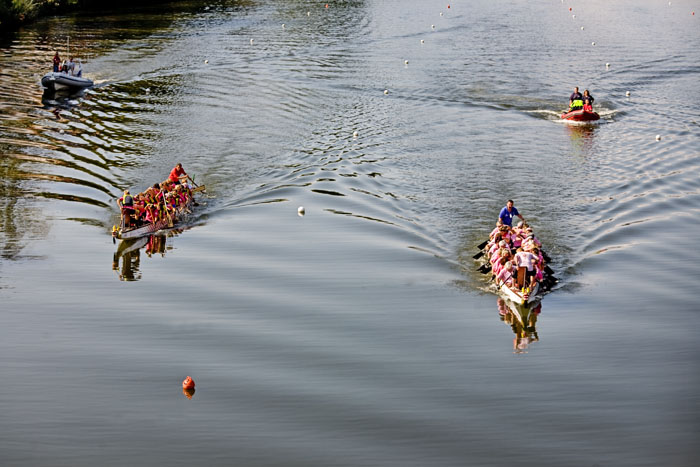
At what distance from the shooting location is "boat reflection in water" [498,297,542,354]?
19.9 metres

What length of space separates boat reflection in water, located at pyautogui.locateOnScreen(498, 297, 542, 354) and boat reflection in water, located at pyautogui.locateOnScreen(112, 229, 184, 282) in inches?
406

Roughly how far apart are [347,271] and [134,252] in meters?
6.90

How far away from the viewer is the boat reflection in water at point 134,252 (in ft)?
78.6

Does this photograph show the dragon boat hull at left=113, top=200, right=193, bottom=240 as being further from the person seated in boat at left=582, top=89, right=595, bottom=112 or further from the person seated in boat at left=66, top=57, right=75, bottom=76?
the person seated in boat at left=582, top=89, right=595, bottom=112

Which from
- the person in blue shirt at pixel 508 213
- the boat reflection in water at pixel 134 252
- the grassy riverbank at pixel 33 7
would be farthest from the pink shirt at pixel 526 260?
the grassy riverbank at pixel 33 7

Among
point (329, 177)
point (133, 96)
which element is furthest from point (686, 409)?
point (133, 96)

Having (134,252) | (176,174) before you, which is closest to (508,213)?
(134,252)

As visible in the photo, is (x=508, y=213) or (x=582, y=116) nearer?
(x=508, y=213)

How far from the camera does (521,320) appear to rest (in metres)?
21.0

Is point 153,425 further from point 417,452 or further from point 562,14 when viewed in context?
point 562,14

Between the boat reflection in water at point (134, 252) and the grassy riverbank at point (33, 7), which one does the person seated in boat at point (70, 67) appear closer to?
the grassy riverbank at point (33, 7)

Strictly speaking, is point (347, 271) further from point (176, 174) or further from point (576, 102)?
point (576, 102)

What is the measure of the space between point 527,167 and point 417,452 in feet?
68.2

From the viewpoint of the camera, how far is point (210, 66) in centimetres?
5184
